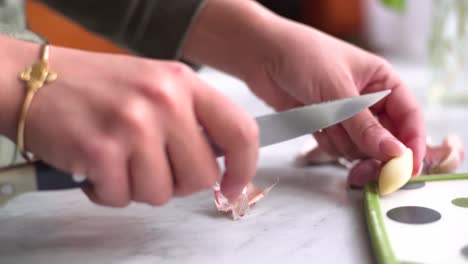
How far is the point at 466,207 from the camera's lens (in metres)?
0.50

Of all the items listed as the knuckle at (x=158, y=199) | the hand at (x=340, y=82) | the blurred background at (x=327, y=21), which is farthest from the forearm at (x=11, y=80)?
the blurred background at (x=327, y=21)

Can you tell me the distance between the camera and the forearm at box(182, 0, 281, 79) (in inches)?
26.1

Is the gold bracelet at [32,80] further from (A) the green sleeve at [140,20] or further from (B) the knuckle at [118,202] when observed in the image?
(A) the green sleeve at [140,20]

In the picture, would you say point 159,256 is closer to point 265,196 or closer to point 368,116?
point 265,196

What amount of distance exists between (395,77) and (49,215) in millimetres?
387

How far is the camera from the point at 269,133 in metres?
0.48

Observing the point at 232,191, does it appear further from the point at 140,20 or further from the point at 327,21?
the point at 327,21

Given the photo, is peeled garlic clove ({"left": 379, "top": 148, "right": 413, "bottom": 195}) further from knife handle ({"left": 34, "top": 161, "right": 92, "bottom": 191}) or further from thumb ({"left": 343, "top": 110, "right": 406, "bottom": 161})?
knife handle ({"left": 34, "top": 161, "right": 92, "bottom": 191})

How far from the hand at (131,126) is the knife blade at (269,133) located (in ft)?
0.07

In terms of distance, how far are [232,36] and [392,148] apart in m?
0.24

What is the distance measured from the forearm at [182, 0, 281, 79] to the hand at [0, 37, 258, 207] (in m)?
0.26

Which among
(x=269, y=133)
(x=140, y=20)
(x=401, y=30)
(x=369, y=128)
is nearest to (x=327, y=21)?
(x=401, y=30)

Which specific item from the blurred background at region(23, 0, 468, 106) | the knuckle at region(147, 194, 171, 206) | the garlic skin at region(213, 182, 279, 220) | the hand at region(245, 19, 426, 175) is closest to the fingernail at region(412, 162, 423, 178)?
the hand at region(245, 19, 426, 175)

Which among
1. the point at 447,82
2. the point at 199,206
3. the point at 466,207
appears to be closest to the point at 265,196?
the point at 199,206
